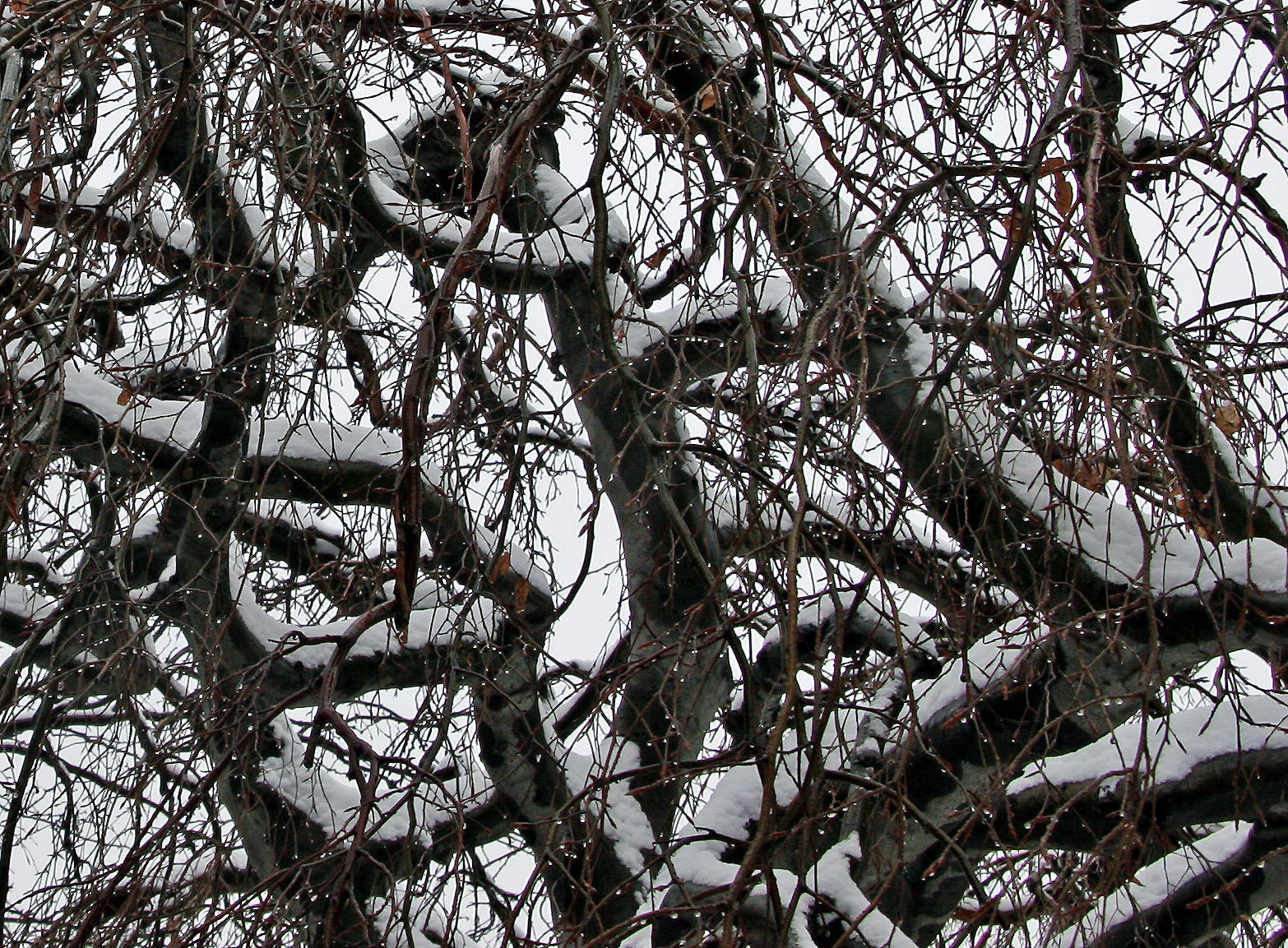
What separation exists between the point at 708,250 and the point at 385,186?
2200 millimetres

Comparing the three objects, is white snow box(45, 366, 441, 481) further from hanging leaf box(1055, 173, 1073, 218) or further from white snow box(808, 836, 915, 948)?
hanging leaf box(1055, 173, 1073, 218)

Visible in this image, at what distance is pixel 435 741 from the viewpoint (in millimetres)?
1825

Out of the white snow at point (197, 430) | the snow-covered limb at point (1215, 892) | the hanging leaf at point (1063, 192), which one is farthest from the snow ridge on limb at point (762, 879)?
the white snow at point (197, 430)

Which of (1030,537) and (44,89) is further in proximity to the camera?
(1030,537)

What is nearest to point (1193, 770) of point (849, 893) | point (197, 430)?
point (849, 893)

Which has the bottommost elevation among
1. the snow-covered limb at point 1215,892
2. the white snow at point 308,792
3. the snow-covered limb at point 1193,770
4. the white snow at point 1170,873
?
the snow-covered limb at point 1215,892

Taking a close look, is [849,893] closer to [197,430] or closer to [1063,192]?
[1063,192]

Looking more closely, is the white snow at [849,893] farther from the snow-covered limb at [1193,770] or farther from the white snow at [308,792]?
the white snow at [308,792]

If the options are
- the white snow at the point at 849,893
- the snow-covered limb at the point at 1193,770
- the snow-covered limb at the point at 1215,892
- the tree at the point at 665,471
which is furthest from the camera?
the snow-covered limb at the point at 1215,892

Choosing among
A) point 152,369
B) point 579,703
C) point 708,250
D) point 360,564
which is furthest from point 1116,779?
point 152,369

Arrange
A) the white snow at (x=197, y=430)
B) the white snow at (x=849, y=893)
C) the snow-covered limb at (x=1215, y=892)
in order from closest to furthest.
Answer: the white snow at (x=849, y=893) → the snow-covered limb at (x=1215, y=892) → the white snow at (x=197, y=430)

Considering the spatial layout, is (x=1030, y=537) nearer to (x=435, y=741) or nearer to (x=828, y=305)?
(x=828, y=305)

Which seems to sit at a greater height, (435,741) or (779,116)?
(779,116)

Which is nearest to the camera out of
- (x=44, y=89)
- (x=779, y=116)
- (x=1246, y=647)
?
(x=44, y=89)
